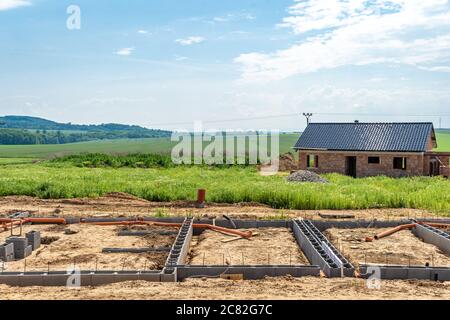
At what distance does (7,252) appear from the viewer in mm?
8836

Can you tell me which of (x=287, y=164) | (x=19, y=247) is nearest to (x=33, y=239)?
(x=19, y=247)

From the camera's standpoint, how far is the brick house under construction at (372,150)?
23.5 meters

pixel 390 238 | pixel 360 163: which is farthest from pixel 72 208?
pixel 360 163

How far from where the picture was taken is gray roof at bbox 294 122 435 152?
24.1 m

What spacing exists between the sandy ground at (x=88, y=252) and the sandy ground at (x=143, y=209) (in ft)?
7.69

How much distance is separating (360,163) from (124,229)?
627 inches

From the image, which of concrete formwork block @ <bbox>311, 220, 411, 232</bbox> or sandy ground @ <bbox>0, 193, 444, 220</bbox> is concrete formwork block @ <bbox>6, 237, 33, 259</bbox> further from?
concrete formwork block @ <bbox>311, 220, 411, 232</bbox>

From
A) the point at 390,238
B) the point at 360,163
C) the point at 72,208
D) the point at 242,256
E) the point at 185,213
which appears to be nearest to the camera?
the point at 242,256

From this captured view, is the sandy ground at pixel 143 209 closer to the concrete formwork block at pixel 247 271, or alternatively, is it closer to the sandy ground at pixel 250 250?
the sandy ground at pixel 250 250

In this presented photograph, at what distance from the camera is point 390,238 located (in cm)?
1078

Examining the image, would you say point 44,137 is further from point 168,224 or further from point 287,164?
point 168,224

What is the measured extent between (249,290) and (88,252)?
396 centimetres
